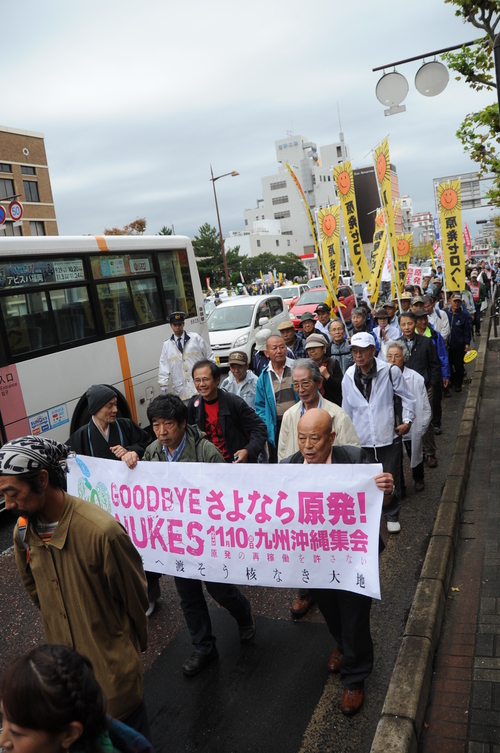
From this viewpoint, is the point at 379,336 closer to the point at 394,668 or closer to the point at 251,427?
the point at 251,427

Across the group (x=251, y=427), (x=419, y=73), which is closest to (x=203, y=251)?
(x=419, y=73)

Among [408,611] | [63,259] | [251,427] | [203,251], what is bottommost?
[408,611]

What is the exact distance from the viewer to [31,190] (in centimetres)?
4462

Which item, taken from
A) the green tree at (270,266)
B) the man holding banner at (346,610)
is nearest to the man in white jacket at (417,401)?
the man holding banner at (346,610)

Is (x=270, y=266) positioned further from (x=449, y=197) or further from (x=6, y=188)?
(x=449, y=197)

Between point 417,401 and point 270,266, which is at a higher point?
point 270,266

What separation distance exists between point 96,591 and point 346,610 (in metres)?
1.56

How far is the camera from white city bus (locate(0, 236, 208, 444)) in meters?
7.00

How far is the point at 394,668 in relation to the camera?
11.3ft

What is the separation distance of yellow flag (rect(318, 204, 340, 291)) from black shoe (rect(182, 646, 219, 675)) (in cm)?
853

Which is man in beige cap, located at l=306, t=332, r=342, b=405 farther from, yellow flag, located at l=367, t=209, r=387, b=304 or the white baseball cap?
yellow flag, located at l=367, t=209, r=387, b=304

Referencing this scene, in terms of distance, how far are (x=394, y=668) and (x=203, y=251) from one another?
56.6 metres

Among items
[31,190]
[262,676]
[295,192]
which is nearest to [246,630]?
[262,676]

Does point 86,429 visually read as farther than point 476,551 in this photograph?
No
